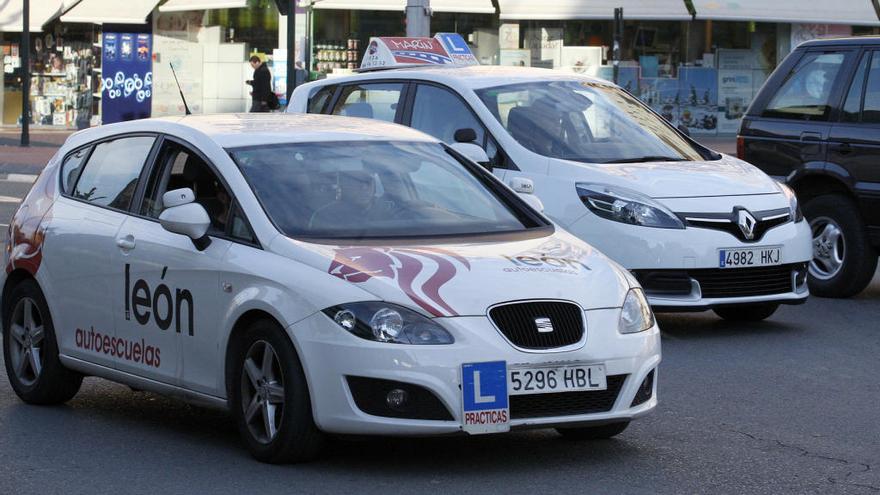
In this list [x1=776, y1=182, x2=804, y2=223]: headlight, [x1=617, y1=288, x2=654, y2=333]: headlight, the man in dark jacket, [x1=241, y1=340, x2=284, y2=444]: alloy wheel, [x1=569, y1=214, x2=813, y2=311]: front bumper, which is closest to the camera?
[x1=241, y1=340, x2=284, y2=444]: alloy wheel

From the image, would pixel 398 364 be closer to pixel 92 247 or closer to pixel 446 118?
pixel 92 247

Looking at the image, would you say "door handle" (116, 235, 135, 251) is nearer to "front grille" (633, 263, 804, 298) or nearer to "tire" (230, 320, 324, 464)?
"tire" (230, 320, 324, 464)

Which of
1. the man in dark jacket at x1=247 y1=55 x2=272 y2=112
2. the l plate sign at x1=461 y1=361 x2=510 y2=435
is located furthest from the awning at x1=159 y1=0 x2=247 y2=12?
the l plate sign at x1=461 y1=361 x2=510 y2=435

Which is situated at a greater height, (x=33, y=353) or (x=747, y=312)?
(x=33, y=353)

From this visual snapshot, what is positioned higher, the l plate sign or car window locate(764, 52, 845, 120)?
car window locate(764, 52, 845, 120)

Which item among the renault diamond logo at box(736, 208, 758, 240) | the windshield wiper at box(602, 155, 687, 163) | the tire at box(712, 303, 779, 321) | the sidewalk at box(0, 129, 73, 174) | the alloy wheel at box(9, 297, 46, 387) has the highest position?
the windshield wiper at box(602, 155, 687, 163)

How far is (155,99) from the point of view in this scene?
3694 centimetres

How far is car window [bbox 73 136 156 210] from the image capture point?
25.6 ft

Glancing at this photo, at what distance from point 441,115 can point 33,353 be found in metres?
4.40

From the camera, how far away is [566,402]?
255 inches

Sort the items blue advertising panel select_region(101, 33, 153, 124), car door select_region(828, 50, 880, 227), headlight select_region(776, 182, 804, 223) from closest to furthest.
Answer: headlight select_region(776, 182, 804, 223)
car door select_region(828, 50, 880, 227)
blue advertising panel select_region(101, 33, 153, 124)

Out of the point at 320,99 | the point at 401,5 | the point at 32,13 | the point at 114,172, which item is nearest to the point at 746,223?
the point at 320,99

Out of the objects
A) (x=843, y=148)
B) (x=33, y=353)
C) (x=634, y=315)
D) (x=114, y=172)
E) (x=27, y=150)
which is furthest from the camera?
(x=27, y=150)

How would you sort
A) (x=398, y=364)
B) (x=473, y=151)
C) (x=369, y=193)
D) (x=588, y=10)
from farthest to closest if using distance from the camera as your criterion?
(x=588, y=10)
(x=473, y=151)
(x=369, y=193)
(x=398, y=364)
